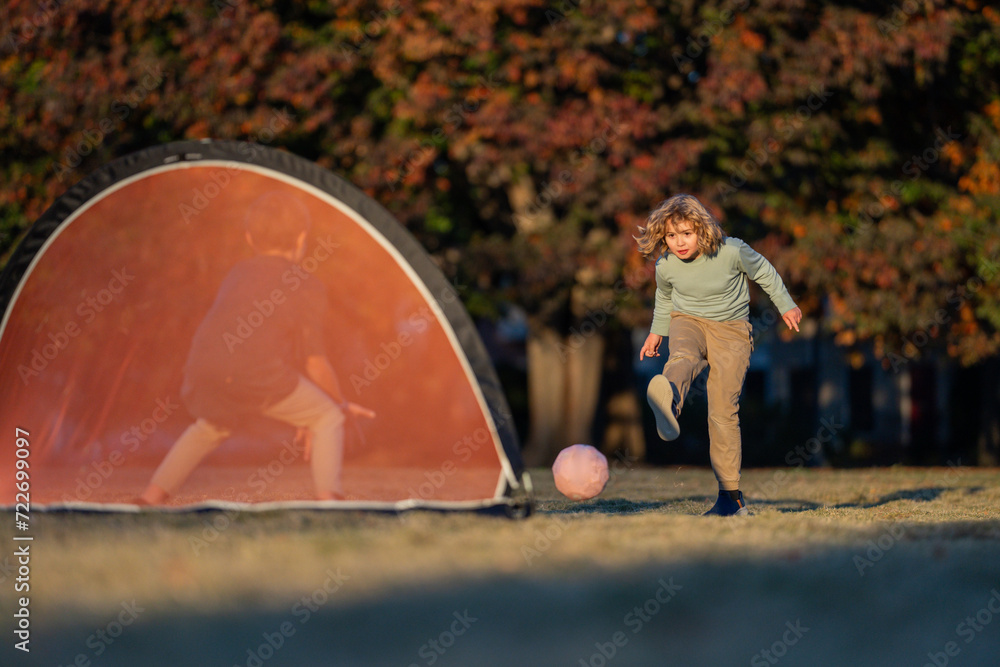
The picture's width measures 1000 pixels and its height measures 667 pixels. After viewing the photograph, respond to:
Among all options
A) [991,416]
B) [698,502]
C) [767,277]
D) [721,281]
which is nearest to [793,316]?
[767,277]

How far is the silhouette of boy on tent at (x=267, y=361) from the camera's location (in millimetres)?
5527

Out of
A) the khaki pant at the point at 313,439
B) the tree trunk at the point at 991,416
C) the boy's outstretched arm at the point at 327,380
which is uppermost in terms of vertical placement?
the boy's outstretched arm at the point at 327,380

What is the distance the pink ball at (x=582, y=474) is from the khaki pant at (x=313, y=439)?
1.18 meters

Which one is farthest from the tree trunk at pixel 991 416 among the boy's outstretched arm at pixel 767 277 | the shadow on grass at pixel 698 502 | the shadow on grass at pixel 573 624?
the shadow on grass at pixel 573 624

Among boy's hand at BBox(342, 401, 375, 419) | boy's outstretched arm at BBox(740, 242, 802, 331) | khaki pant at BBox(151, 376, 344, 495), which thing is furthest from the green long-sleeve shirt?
khaki pant at BBox(151, 376, 344, 495)

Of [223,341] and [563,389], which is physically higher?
[223,341]

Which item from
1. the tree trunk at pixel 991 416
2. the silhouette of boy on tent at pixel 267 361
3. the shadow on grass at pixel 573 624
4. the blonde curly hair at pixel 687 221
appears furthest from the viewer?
the tree trunk at pixel 991 416

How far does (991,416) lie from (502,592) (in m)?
16.2

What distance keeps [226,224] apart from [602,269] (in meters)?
6.52

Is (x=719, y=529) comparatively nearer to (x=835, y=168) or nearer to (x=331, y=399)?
(x=331, y=399)

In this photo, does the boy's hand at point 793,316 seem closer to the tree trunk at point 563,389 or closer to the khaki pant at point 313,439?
the khaki pant at point 313,439

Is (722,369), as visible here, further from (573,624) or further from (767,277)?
(573,624)

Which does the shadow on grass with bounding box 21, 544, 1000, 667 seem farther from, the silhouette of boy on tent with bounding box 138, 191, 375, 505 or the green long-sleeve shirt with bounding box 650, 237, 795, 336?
the silhouette of boy on tent with bounding box 138, 191, 375, 505

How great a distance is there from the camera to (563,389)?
14969 millimetres
